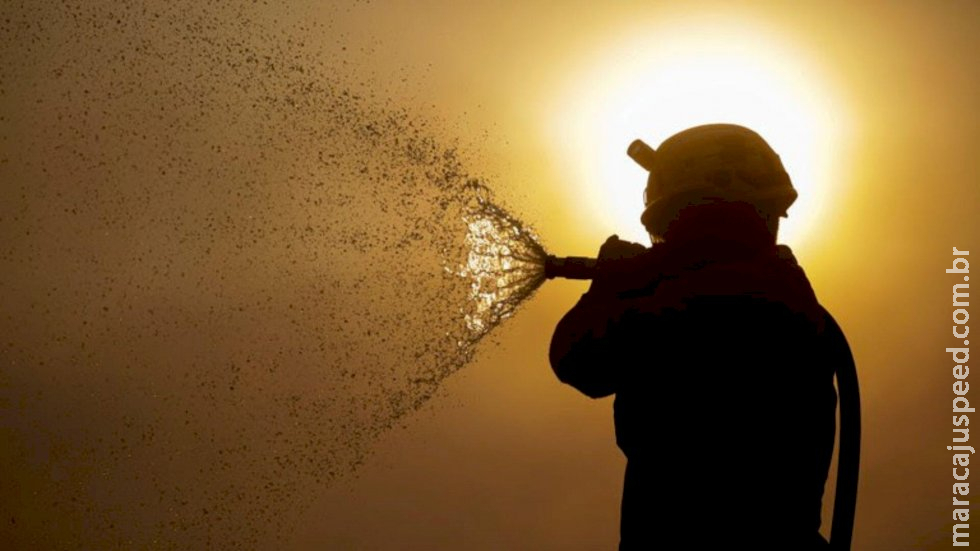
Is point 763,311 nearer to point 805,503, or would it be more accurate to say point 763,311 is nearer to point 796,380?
point 796,380

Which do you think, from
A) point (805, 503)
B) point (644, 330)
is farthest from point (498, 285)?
point (805, 503)

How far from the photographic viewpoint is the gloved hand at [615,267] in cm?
524

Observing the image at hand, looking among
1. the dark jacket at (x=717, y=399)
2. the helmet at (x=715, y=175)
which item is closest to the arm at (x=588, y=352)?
the dark jacket at (x=717, y=399)

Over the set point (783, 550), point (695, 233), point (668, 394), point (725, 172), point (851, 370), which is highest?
point (725, 172)

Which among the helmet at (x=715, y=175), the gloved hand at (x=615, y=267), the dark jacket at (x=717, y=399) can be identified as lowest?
the dark jacket at (x=717, y=399)

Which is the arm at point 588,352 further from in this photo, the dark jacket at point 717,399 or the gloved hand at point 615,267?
the gloved hand at point 615,267

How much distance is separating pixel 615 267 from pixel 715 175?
80 centimetres

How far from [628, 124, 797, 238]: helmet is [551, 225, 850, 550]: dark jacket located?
0.72 metres

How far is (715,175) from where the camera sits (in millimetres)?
5613

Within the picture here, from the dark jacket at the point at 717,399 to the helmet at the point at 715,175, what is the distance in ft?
Answer: 2.35

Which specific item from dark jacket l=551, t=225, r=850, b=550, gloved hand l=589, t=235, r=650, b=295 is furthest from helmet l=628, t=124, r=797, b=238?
dark jacket l=551, t=225, r=850, b=550

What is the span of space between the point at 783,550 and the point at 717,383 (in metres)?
0.78

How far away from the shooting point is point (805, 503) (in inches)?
183

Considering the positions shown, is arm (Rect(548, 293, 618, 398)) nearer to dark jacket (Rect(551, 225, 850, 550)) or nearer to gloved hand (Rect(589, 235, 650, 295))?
dark jacket (Rect(551, 225, 850, 550))
